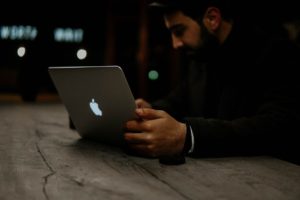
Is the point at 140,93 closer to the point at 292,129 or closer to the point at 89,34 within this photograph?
the point at 89,34

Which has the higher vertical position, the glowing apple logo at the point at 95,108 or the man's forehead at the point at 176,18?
the man's forehead at the point at 176,18

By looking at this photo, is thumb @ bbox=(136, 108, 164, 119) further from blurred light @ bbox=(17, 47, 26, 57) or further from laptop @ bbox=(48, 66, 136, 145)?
blurred light @ bbox=(17, 47, 26, 57)

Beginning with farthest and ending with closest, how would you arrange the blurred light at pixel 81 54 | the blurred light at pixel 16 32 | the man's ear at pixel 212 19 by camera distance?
the blurred light at pixel 16 32 → the blurred light at pixel 81 54 → the man's ear at pixel 212 19

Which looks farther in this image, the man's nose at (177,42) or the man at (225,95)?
the man's nose at (177,42)

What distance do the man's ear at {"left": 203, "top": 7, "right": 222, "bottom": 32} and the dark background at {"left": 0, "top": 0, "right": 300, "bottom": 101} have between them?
10.2 ft

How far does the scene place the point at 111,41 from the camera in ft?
28.1

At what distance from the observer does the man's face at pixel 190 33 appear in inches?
76.4

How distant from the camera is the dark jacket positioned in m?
1.41

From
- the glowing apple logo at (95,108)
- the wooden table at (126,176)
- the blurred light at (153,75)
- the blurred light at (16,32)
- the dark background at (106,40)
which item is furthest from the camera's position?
the blurred light at (16,32)

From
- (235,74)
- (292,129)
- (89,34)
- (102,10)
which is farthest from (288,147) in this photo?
(89,34)

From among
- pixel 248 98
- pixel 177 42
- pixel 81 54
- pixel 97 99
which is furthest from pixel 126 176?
pixel 81 54

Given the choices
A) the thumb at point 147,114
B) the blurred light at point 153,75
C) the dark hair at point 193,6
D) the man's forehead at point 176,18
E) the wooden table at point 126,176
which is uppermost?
the dark hair at point 193,6

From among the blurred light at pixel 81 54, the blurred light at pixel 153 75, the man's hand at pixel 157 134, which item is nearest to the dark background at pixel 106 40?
the blurred light at pixel 153 75

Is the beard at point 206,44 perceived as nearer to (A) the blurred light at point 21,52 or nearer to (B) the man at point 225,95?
(B) the man at point 225,95
